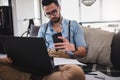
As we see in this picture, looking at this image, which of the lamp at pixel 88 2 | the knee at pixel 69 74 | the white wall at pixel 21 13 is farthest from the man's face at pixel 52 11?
the lamp at pixel 88 2

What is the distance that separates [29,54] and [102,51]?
995 millimetres

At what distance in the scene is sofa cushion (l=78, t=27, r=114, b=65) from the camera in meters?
2.10

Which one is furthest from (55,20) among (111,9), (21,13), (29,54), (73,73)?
(111,9)

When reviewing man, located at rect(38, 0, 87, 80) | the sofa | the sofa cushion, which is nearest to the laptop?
man, located at rect(38, 0, 87, 80)

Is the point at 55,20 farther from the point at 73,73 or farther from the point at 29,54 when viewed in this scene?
the point at 73,73

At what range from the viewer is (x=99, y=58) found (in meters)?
2.12

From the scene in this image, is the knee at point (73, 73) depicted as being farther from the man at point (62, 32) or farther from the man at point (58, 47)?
the man at point (62, 32)

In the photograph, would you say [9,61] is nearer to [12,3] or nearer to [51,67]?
[51,67]

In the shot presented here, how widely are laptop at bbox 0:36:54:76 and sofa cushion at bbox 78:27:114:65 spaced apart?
2.71 ft

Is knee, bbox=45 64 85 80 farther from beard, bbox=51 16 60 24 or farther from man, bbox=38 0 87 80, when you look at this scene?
beard, bbox=51 16 60 24

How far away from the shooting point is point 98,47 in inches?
84.7

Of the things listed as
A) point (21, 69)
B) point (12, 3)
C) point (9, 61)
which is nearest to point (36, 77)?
point (21, 69)

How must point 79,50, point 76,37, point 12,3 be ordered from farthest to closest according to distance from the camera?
point 12,3 < point 76,37 < point 79,50

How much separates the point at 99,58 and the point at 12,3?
355cm
